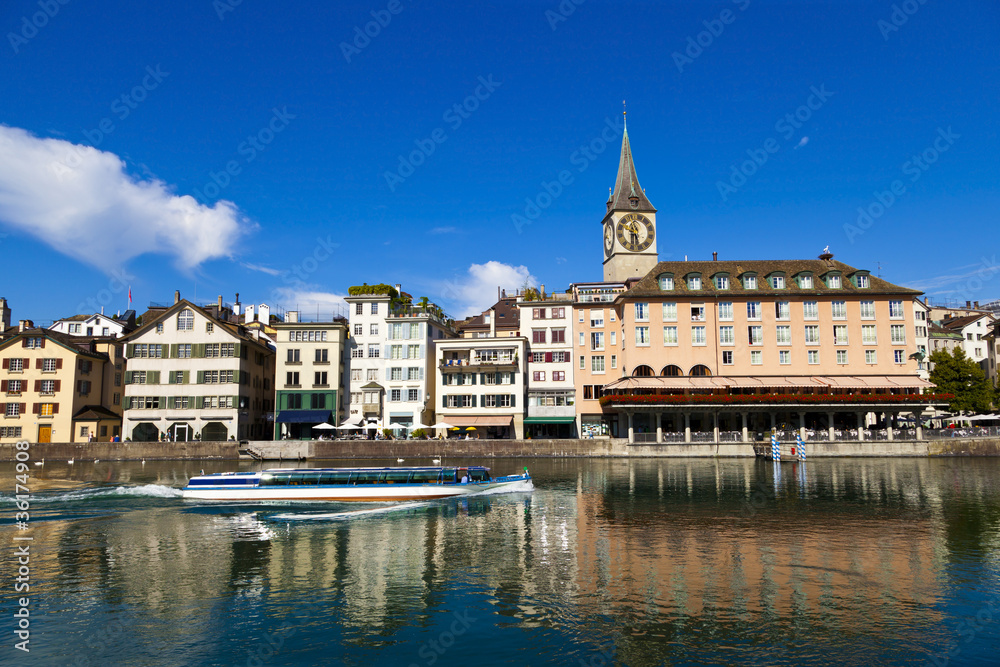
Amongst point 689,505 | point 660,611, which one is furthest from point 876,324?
point 660,611

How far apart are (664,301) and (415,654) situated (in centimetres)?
6972

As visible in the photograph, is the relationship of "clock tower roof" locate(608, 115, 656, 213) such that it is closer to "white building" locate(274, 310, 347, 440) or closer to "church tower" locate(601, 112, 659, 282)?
"church tower" locate(601, 112, 659, 282)

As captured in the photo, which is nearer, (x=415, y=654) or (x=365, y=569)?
(x=415, y=654)

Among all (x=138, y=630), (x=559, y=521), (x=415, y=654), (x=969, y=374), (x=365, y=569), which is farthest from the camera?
(x=969, y=374)

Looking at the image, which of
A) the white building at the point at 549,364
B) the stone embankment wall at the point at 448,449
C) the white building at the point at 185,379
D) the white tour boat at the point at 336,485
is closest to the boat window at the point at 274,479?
the white tour boat at the point at 336,485

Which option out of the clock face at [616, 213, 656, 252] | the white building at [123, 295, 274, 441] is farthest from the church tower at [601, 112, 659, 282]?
the white building at [123, 295, 274, 441]

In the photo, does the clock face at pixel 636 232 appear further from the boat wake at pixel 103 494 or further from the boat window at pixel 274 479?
the boat wake at pixel 103 494

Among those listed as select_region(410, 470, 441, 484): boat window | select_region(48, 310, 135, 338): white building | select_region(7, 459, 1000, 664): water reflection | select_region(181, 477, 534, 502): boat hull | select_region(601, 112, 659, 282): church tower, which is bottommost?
select_region(7, 459, 1000, 664): water reflection

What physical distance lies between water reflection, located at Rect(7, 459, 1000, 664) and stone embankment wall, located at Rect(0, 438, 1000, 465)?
104ft

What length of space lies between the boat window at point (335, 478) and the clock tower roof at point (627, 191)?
80870 mm

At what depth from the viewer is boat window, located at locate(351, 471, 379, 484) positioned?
4053 centimetres

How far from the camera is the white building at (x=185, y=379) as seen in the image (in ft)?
260

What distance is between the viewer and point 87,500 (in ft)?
126

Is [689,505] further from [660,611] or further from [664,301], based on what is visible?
[664,301]
